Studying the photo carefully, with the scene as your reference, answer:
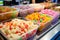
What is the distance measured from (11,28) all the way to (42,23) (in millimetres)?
424

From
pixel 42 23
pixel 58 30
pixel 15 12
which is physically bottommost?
pixel 58 30

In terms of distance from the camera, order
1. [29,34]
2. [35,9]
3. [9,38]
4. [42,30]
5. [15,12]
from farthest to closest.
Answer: [35,9] < [15,12] < [42,30] < [29,34] < [9,38]

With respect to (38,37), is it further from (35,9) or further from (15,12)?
(35,9)

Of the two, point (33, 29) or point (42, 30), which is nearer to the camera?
point (33, 29)

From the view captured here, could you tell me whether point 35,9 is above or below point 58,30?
above

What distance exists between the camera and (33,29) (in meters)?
1.04

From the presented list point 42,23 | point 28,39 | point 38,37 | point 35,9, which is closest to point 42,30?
point 42,23

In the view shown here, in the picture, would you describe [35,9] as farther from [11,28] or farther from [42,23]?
[11,28]

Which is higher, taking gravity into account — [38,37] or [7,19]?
[7,19]

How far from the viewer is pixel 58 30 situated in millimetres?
1430

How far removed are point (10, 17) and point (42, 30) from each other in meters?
0.40

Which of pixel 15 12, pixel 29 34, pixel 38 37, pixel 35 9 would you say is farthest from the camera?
pixel 35 9

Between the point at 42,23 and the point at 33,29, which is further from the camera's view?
the point at 42,23

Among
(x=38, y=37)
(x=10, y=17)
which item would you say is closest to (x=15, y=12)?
(x=10, y=17)
